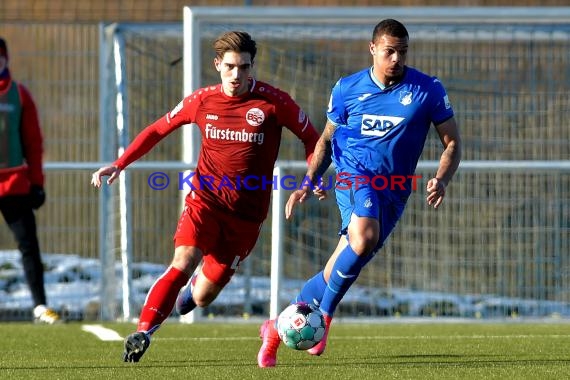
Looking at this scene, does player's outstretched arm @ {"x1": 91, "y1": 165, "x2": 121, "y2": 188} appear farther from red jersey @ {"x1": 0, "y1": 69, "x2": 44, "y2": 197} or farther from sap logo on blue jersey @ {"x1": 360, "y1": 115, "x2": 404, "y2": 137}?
red jersey @ {"x1": 0, "y1": 69, "x2": 44, "y2": 197}

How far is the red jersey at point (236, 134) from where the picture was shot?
25.8 ft

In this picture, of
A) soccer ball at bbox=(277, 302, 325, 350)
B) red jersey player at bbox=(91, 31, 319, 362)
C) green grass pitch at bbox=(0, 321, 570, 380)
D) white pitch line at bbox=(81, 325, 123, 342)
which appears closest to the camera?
green grass pitch at bbox=(0, 321, 570, 380)

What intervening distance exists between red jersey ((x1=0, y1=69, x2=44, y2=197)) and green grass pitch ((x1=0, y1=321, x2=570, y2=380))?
104 cm

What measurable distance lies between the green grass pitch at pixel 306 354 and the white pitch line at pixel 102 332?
7 centimetres

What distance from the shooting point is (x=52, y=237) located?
1241 cm

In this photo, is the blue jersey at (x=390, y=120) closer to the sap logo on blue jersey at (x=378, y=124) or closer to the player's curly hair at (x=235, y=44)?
the sap logo on blue jersey at (x=378, y=124)

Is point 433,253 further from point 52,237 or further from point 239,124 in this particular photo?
point 239,124

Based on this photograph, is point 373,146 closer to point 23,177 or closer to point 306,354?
point 306,354

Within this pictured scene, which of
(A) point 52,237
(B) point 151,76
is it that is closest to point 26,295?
(A) point 52,237

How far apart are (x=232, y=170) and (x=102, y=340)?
1.85 m

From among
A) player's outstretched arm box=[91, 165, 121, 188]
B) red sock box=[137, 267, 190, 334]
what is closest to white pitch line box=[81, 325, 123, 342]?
red sock box=[137, 267, 190, 334]

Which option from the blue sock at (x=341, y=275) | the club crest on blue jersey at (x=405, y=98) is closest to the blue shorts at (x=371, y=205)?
the blue sock at (x=341, y=275)

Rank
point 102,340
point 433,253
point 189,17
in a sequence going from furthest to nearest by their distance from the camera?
point 433,253 < point 189,17 < point 102,340

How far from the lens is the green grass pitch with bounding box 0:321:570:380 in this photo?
6.95m
